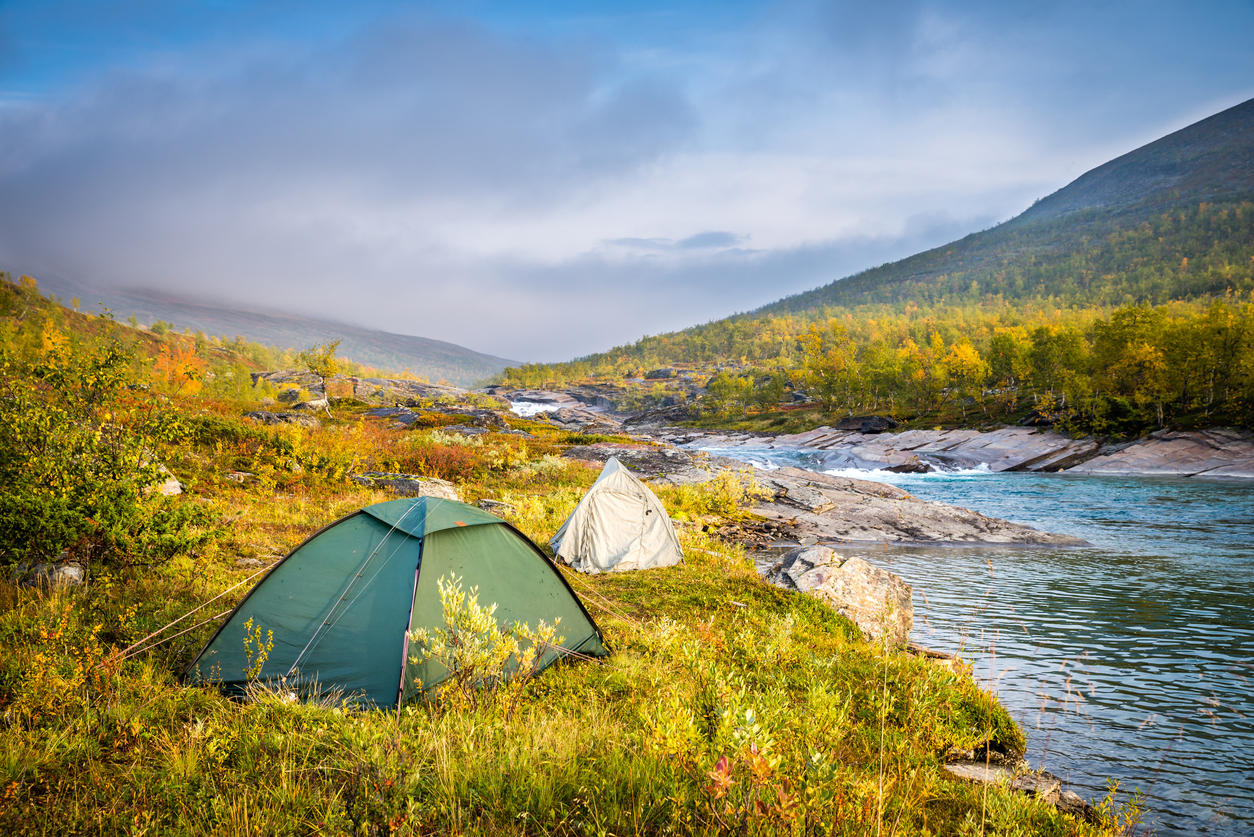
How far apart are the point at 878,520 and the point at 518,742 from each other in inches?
881

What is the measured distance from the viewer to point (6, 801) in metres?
3.72

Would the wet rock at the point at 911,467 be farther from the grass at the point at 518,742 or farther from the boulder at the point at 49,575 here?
the boulder at the point at 49,575

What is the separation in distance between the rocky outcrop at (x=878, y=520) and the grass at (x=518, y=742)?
13.2m

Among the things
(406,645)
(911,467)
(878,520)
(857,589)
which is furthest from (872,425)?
(406,645)

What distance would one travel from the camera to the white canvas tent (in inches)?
536

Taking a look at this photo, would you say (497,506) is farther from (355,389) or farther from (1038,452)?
(355,389)

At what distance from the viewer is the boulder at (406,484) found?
1986cm

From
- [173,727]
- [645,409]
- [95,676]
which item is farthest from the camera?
[645,409]

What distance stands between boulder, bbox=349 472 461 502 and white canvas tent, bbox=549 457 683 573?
7630 millimetres

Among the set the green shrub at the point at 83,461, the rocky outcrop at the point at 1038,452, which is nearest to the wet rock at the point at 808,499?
the green shrub at the point at 83,461

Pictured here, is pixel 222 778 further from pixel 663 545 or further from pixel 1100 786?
pixel 663 545

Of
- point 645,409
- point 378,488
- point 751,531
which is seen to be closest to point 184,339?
point 645,409

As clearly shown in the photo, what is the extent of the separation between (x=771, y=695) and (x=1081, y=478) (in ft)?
161

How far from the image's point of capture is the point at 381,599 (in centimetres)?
672
